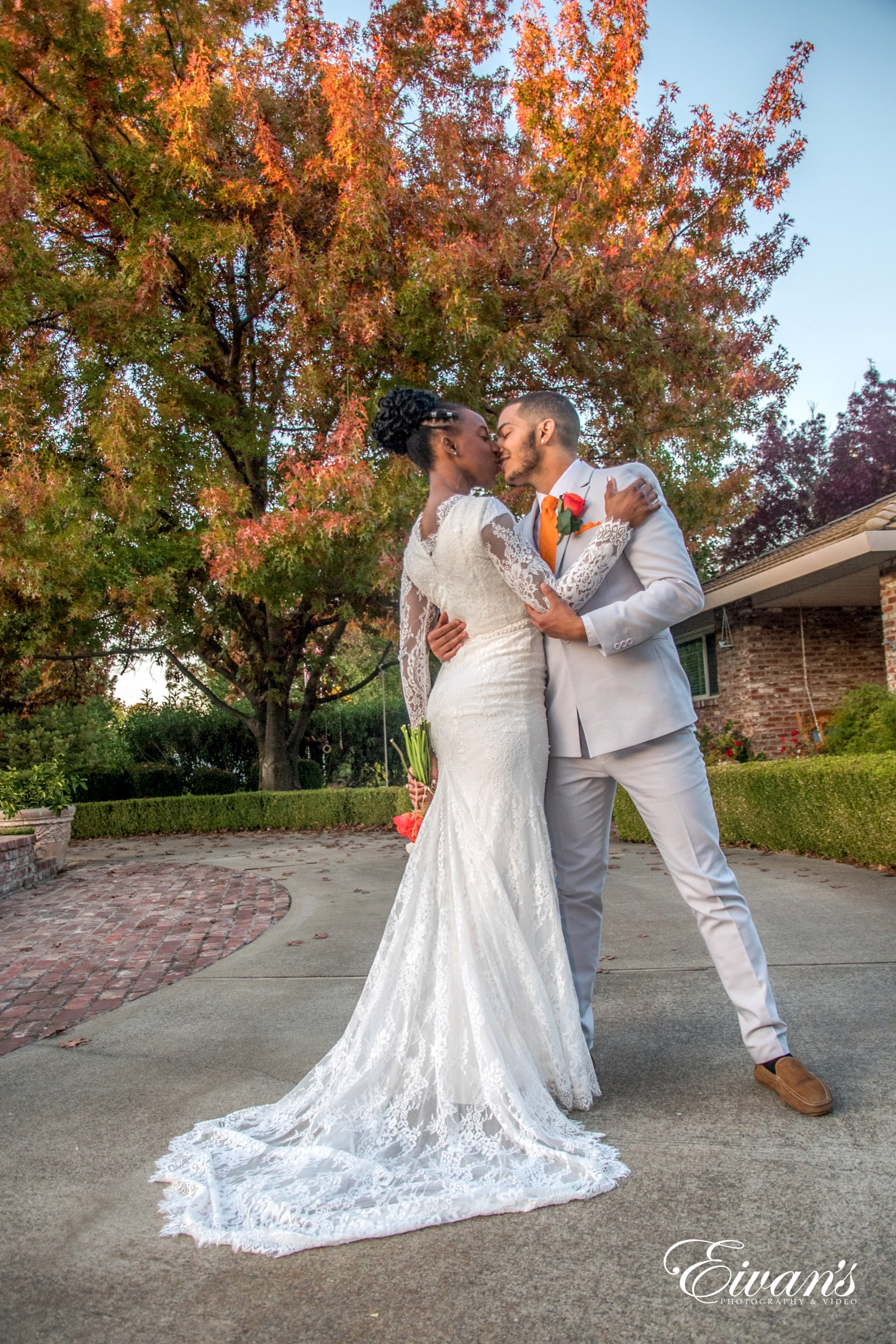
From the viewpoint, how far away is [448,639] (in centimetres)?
310

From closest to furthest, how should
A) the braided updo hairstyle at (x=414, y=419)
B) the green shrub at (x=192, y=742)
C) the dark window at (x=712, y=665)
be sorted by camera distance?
the braided updo hairstyle at (x=414, y=419)
the dark window at (x=712, y=665)
the green shrub at (x=192, y=742)

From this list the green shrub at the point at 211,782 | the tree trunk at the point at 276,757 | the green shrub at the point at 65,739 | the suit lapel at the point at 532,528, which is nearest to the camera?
the suit lapel at the point at 532,528

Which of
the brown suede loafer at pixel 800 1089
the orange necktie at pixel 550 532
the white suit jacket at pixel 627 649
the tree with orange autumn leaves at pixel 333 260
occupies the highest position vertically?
the tree with orange autumn leaves at pixel 333 260

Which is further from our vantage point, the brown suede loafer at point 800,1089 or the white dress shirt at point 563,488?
the white dress shirt at point 563,488

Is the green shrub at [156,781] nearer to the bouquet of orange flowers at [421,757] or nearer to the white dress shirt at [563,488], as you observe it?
the bouquet of orange flowers at [421,757]

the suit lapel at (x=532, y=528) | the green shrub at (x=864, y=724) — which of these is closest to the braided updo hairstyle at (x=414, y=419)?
the suit lapel at (x=532, y=528)

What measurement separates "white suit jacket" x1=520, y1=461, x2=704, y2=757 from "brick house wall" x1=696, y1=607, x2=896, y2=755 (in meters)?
12.2

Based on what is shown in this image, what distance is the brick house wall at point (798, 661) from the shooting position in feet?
47.7

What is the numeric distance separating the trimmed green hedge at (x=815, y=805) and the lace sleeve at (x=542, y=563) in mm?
5321

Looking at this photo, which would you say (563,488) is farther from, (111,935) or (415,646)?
(111,935)

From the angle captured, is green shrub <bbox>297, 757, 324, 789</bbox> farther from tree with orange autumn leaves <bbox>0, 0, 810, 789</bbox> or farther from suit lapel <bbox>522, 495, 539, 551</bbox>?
suit lapel <bbox>522, 495, 539, 551</bbox>

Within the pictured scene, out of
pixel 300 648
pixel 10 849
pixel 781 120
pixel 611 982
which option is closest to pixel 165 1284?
pixel 611 982

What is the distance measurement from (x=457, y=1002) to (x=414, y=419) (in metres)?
1.79

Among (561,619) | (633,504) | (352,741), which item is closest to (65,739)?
(352,741)
